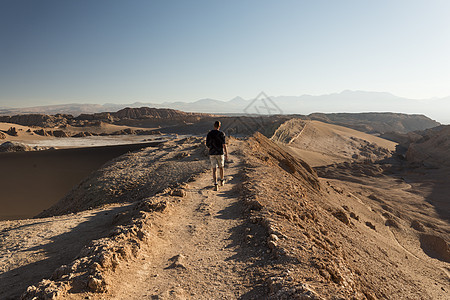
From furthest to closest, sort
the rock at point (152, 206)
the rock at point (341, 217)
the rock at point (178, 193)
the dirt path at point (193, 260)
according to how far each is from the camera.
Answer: the rock at point (341, 217), the rock at point (178, 193), the rock at point (152, 206), the dirt path at point (193, 260)

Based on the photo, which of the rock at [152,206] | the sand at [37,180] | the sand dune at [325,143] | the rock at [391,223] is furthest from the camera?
the sand dune at [325,143]

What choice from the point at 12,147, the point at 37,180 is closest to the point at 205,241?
the point at 37,180

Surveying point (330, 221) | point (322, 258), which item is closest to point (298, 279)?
point (322, 258)

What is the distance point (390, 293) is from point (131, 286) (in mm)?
4047

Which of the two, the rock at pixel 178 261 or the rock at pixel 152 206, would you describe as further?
the rock at pixel 152 206

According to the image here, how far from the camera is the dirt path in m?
2.62

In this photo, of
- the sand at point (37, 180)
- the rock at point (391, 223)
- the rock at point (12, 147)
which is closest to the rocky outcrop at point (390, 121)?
the rock at point (391, 223)

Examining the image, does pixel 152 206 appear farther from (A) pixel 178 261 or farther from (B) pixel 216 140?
(B) pixel 216 140

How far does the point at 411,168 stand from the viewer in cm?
2156

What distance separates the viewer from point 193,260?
10.6 feet

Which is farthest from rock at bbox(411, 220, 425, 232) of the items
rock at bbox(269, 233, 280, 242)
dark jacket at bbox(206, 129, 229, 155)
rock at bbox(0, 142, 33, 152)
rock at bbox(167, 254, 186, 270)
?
rock at bbox(0, 142, 33, 152)

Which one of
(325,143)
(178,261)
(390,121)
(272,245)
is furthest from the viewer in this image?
(390,121)

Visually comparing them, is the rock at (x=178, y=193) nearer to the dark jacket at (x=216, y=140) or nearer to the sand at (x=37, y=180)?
the dark jacket at (x=216, y=140)

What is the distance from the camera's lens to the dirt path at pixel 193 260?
8.61 feet
